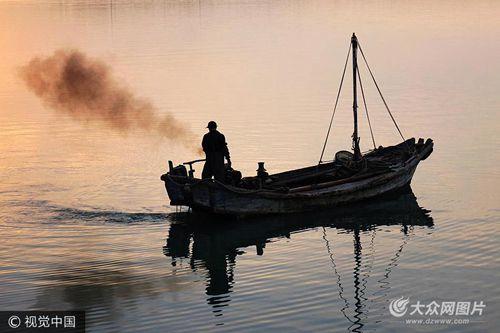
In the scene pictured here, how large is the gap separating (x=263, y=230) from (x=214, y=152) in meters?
2.11

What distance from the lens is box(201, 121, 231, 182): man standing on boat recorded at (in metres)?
21.8

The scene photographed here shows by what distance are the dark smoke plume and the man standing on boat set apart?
9278mm

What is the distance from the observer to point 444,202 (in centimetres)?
2419

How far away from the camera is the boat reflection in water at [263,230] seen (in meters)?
19.4

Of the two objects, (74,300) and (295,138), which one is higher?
(295,138)

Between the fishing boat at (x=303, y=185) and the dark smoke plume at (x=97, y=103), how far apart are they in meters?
7.72

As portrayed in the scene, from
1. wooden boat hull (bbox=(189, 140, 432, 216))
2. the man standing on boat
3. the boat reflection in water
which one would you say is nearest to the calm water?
the boat reflection in water

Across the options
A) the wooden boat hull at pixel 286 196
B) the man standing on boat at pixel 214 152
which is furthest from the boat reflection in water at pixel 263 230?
the man standing on boat at pixel 214 152

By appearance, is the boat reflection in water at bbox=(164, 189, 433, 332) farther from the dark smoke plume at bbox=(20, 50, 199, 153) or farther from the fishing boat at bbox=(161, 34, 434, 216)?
the dark smoke plume at bbox=(20, 50, 199, 153)

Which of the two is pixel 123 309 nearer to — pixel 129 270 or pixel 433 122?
pixel 129 270

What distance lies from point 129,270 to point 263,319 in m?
3.81

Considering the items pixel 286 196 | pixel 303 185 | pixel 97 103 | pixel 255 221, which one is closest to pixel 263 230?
pixel 255 221

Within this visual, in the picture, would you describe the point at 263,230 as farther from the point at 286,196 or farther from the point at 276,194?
the point at 286,196

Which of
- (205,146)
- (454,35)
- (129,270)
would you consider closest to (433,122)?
(205,146)
